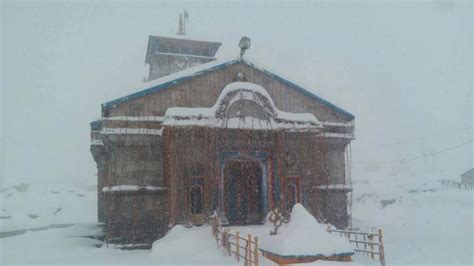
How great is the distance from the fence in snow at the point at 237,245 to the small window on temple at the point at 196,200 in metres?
1.86

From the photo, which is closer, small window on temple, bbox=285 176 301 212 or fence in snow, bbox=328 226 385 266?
Result: fence in snow, bbox=328 226 385 266

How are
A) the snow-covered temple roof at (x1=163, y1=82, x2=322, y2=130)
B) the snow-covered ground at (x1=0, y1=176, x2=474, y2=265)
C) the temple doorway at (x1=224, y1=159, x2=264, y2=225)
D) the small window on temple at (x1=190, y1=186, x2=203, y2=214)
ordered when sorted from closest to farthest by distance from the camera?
1. the snow-covered ground at (x1=0, y1=176, x2=474, y2=265)
2. the snow-covered temple roof at (x1=163, y1=82, x2=322, y2=130)
3. the small window on temple at (x1=190, y1=186, x2=203, y2=214)
4. the temple doorway at (x1=224, y1=159, x2=264, y2=225)

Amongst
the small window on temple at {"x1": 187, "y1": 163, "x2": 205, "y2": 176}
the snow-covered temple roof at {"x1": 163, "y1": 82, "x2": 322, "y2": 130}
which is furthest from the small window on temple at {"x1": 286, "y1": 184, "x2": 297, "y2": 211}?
the small window on temple at {"x1": 187, "y1": 163, "x2": 205, "y2": 176}

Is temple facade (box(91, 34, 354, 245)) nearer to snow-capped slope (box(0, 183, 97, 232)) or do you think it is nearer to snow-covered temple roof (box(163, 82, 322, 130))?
snow-covered temple roof (box(163, 82, 322, 130))

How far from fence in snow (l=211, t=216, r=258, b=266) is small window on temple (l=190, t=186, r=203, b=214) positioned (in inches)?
73.2

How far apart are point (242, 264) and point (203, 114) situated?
752 centimetres

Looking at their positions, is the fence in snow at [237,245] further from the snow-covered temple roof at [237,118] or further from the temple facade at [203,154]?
the snow-covered temple roof at [237,118]

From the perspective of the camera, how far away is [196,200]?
20.0 metres

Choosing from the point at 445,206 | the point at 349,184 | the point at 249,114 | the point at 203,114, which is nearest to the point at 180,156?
the point at 203,114

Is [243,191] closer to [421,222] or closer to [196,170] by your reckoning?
[196,170]

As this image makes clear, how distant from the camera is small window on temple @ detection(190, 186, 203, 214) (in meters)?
20.0

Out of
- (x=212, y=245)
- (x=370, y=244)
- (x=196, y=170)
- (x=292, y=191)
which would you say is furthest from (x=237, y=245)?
(x=292, y=191)

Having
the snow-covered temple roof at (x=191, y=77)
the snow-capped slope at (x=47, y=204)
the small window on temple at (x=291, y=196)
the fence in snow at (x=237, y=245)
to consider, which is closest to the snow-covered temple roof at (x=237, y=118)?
the snow-covered temple roof at (x=191, y=77)

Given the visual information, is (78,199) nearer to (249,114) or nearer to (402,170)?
(249,114)
